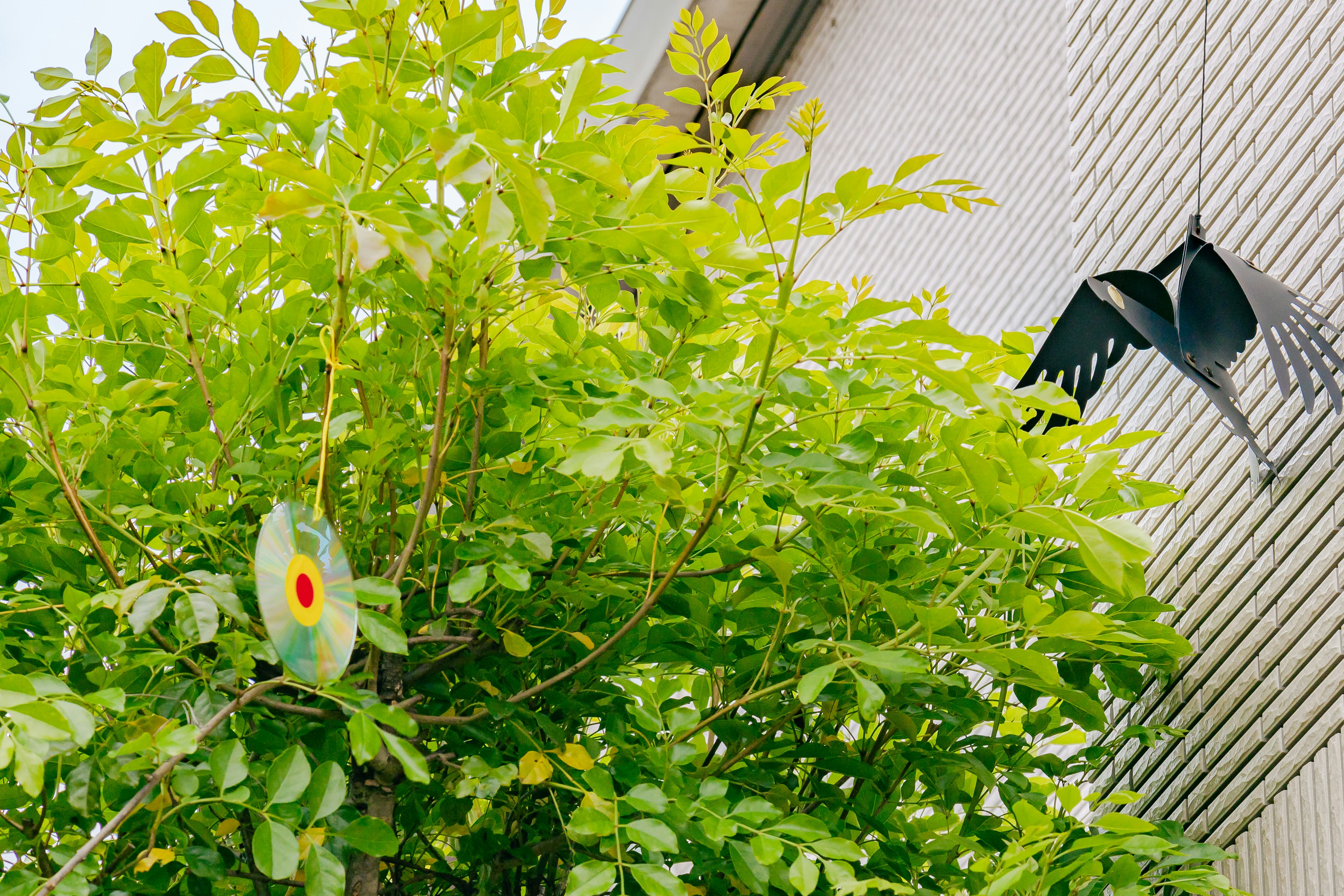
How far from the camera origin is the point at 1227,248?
1.52 metres

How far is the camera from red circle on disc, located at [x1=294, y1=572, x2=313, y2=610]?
28.7 inches

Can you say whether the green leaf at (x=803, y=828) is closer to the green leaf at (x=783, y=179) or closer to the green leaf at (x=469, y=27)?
the green leaf at (x=783, y=179)

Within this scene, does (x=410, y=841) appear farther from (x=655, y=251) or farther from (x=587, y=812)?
(x=655, y=251)

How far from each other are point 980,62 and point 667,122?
140 cm

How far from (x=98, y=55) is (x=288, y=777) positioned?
58 centimetres

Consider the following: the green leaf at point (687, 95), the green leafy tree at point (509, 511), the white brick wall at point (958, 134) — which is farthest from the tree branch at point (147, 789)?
the white brick wall at point (958, 134)

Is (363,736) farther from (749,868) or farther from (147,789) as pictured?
(749,868)

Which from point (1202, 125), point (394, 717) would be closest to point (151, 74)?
point (394, 717)

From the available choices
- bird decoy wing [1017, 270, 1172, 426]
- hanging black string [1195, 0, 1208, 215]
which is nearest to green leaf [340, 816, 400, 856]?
bird decoy wing [1017, 270, 1172, 426]

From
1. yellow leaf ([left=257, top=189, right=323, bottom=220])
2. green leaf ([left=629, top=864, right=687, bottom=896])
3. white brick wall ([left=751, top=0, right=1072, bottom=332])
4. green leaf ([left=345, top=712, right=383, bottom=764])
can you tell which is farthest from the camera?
white brick wall ([left=751, top=0, right=1072, bottom=332])

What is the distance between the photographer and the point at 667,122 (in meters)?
3.65

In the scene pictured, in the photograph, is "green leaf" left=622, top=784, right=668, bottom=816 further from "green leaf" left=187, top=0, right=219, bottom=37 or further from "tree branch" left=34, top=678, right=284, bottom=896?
"green leaf" left=187, top=0, right=219, bottom=37

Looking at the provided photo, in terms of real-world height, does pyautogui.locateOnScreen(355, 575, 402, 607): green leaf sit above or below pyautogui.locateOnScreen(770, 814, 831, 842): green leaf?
above

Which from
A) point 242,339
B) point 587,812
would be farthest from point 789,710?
point 242,339
